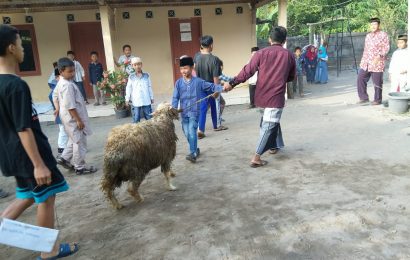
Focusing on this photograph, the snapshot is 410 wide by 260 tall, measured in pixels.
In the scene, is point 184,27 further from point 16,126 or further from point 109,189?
point 16,126

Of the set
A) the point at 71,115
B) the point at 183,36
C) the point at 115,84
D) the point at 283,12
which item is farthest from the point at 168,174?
the point at 183,36

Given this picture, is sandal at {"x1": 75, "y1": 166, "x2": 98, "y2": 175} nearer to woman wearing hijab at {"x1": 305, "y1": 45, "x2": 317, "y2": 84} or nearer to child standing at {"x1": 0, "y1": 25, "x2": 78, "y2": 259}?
child standing at {"x1": 0, "y1": 25, "x2": 78, "y2": 259}

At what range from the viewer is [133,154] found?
406cm

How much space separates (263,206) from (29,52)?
10.4 m

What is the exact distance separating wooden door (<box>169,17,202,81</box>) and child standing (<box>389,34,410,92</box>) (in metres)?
6.24

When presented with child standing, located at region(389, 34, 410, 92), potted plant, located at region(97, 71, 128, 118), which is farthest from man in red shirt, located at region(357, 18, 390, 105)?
potted plant, located at region(97, 71, 128, 118)

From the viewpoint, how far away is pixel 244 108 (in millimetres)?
10078

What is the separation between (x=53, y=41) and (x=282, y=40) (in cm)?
891

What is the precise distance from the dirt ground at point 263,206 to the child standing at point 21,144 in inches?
28.1

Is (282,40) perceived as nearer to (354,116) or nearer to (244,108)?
(354,116)

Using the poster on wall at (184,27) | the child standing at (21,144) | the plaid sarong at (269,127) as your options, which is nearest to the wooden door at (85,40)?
the poster on wall at (184,27)

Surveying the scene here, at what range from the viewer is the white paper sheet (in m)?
2.50

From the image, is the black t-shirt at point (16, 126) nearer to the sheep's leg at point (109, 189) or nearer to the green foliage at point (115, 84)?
the sheep's leg at point (109, 189)

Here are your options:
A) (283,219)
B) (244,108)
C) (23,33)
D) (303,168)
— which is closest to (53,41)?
(23,33)
